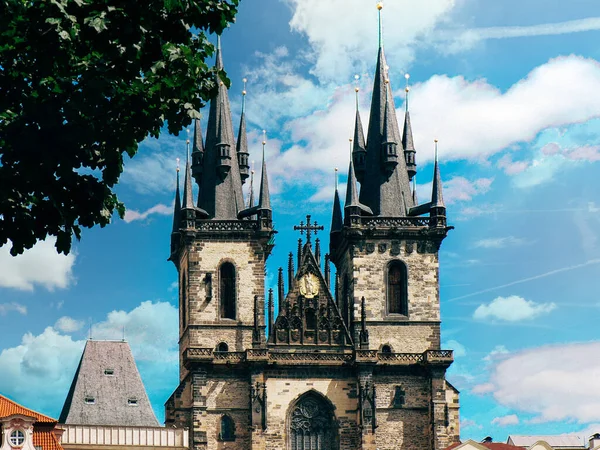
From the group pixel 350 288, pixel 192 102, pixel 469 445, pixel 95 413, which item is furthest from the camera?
pixel 350 288

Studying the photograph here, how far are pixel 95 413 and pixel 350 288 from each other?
1597cm

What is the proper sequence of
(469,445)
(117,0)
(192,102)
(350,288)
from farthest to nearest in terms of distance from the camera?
1. (350,288)
2. (469,445)
3. (192,102)
4. (117,0)

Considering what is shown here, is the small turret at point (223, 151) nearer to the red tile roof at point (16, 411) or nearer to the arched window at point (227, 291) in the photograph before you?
the arched window at point (227, 291)

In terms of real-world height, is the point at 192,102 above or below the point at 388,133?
below

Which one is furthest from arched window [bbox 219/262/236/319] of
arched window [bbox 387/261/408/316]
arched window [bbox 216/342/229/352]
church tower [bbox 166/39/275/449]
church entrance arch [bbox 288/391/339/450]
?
arched window [bbox 387/261/408/316]

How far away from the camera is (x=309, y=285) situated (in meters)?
68.1

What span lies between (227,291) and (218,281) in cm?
79

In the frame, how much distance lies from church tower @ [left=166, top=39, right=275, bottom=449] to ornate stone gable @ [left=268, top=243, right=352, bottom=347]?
1.46 metres

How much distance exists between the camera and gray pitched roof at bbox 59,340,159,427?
5866 cm

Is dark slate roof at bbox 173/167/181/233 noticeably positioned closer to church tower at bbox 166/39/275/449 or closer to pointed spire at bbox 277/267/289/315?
church tower at bbox 166/39/275/449

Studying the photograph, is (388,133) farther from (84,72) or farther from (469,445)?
(84,72)

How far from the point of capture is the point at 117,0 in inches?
700

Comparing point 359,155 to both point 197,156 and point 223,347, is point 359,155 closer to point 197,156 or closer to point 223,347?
point 197,156

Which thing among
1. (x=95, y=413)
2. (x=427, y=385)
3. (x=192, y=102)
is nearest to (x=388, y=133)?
(x=427, y=385)
